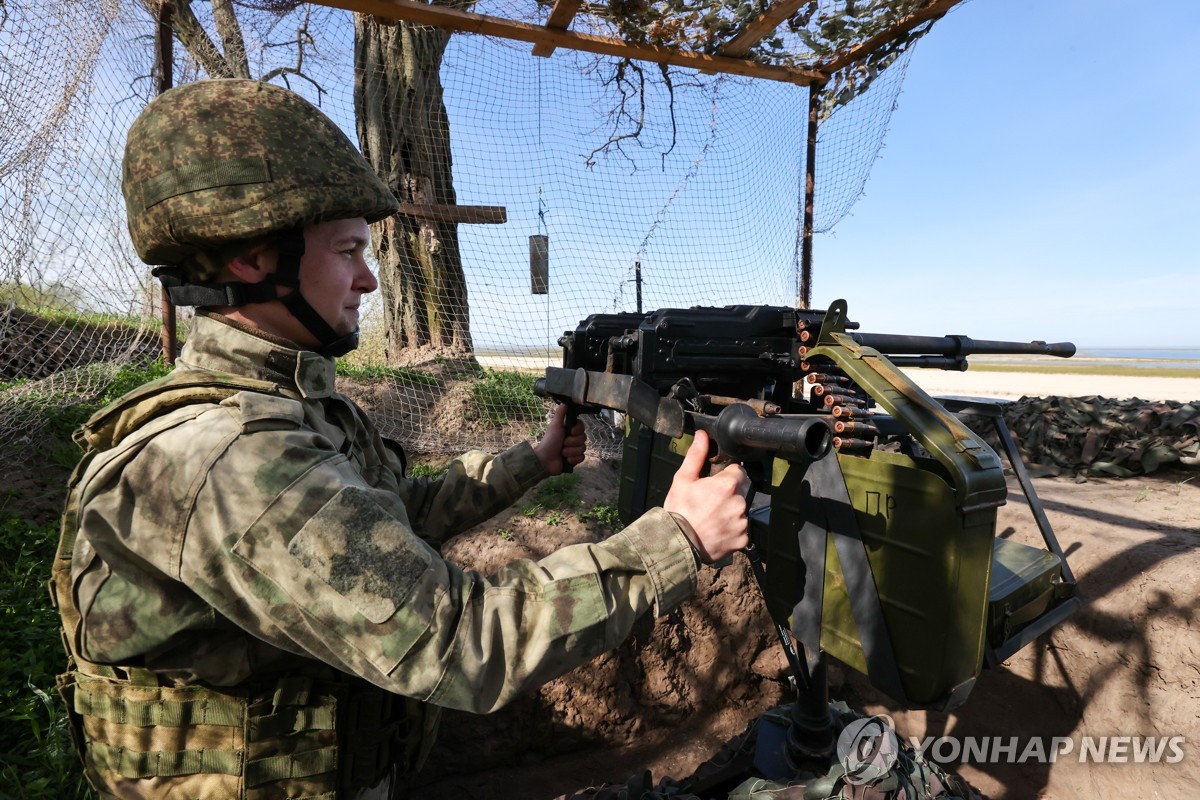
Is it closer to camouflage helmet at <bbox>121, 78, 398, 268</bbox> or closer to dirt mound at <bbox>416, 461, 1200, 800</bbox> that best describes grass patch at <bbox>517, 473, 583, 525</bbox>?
dirt mound at <bbox>416, 461, 1200, 800</bbox>

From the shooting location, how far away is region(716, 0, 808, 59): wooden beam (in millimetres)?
5086

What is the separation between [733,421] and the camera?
1.45 meters

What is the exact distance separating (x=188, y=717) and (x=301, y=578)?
672 mm

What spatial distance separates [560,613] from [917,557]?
1.44 m

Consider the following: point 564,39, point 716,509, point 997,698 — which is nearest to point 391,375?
point 564,39

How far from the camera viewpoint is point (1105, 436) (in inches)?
271

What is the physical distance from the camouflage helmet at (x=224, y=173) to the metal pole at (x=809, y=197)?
5656mm

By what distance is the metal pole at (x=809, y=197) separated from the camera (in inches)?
255

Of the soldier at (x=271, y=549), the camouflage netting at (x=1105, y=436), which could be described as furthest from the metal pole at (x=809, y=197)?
the soldier at (x=271, y=549)

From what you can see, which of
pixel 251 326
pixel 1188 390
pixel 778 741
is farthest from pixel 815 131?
pixel 1188 390

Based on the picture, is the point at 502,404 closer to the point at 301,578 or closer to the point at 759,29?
the point at 759,29

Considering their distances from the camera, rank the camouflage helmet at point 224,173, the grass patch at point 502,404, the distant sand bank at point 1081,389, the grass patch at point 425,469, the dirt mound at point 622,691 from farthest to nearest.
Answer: the distant sand bank at point 1081,389 → the grass patch at point 502,404 → the grass patch at point 425,469 → the dirt mound at point 622,691 → the camouflage helmet at point 224,173

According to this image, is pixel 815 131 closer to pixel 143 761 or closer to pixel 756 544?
pixel 756 544

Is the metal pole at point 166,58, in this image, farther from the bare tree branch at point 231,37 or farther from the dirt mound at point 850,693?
the dirt mound at point 850,693
